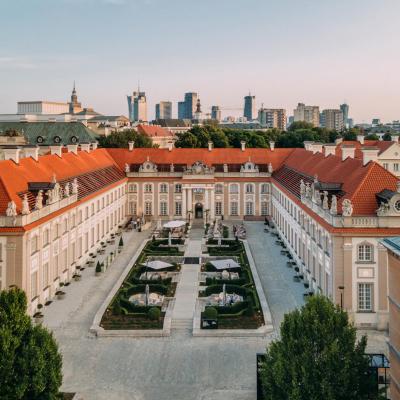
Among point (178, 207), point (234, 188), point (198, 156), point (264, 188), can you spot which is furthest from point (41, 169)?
point (264, 188)

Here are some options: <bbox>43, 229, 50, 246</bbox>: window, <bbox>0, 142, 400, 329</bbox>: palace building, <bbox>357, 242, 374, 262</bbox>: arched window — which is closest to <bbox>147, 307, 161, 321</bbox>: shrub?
<bbox>0, 142, 400, 329</bbox>: palace building

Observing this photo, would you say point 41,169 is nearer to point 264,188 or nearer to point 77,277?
point 77,277

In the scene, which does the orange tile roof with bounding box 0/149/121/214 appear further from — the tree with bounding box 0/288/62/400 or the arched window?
the arched window

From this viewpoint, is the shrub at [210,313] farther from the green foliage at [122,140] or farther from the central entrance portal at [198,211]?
the green foliage at [122,140]

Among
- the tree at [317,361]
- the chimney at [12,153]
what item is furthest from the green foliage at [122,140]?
the tree at [317,361]

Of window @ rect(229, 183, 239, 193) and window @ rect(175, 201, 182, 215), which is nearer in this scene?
window @ rect(175, 201, 182, 215)

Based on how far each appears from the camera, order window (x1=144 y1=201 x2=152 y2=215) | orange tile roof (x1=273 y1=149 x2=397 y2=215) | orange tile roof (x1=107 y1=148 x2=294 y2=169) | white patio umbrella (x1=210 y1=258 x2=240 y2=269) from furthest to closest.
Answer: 1. orange tile roof (x1=107 y1=148 x2=294 y2=169)
2. window (x1=144 y1=201 x2=152 y2=215)
3. white patio umbrella (x1=210 y1=258 x2=240 y2=269)
4. orange tile roof (x1=273 y1=149 x2=397 y2=215)

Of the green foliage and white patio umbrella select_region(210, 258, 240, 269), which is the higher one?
the green foliage
